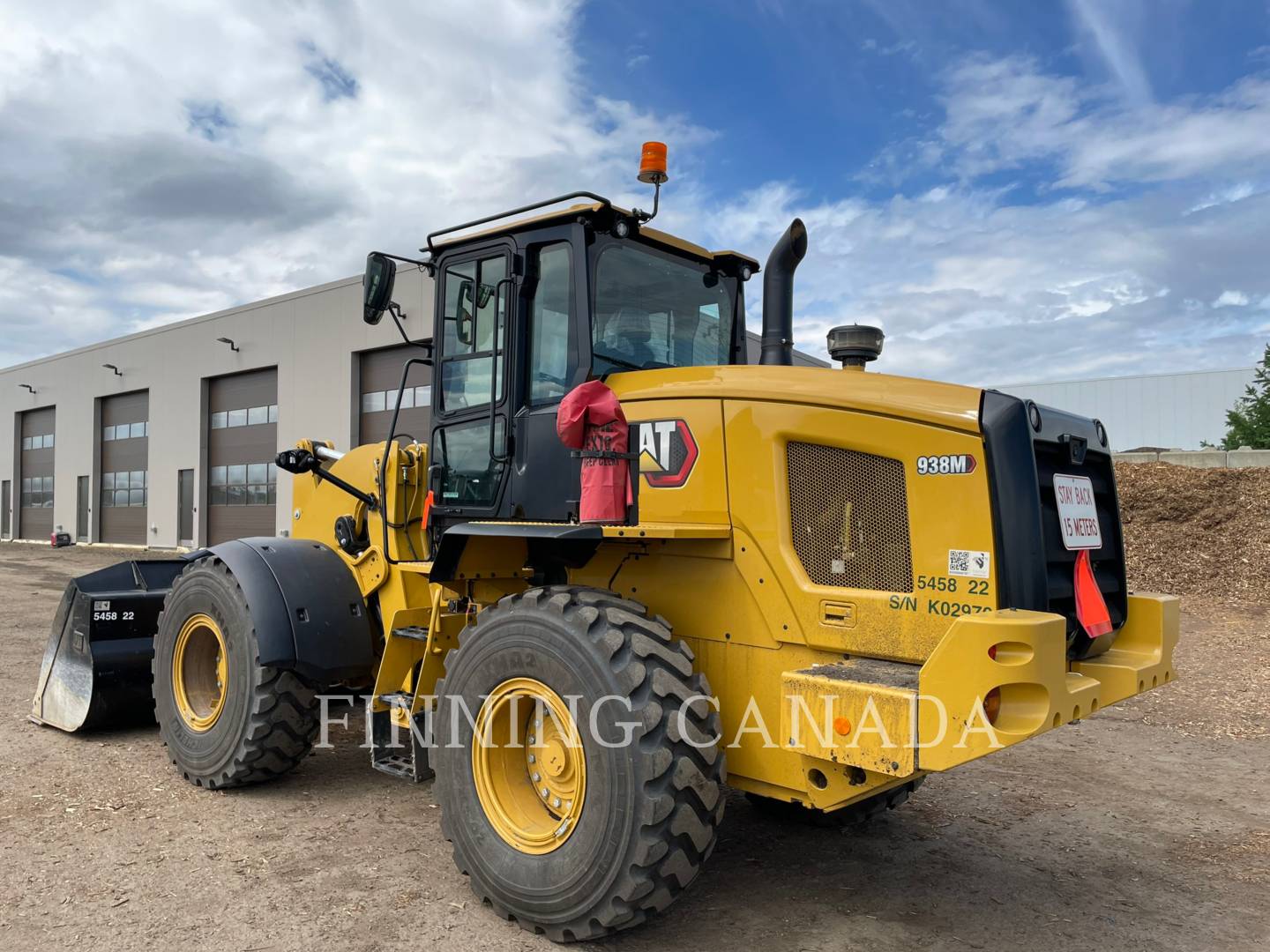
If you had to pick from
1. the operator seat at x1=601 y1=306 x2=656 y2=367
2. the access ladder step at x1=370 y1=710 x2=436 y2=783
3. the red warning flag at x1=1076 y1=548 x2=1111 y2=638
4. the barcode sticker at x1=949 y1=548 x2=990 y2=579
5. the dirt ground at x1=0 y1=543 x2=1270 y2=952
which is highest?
the operator seat at x1=601 y1=306 x2=656 y2=367

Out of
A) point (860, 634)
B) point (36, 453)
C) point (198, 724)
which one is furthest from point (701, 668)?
point (36, 453)

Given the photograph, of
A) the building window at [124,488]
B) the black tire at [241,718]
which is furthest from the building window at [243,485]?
the black tire at [241,718]

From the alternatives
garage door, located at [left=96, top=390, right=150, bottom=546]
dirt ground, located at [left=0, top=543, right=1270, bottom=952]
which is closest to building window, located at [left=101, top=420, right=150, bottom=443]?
garage door, located at [left=96, top=390, right=150, bottom=546]

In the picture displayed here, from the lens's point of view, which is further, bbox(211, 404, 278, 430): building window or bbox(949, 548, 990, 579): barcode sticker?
bbox(211, 404, 278, 430): building window

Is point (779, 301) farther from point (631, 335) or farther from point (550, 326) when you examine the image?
point (550, 326)

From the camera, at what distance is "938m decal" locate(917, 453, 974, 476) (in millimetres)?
3436

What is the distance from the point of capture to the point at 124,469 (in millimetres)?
33781

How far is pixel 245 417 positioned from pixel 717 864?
26861 millimetres

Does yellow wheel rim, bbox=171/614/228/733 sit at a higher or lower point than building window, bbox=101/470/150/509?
lower

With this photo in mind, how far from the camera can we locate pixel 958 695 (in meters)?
3.12

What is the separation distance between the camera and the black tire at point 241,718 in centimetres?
523

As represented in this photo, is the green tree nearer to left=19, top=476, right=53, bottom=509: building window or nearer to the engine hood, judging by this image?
the engine hood

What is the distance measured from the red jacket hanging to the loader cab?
33cm

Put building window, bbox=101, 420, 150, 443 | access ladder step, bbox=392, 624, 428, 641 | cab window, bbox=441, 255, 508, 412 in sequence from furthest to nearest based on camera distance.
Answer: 1. building window, bbox=101, 420, 150, 443
2. access ladder step, bbox=392, 624, 428, 641
3. cab window, bbox=441, 255, 508, 412
